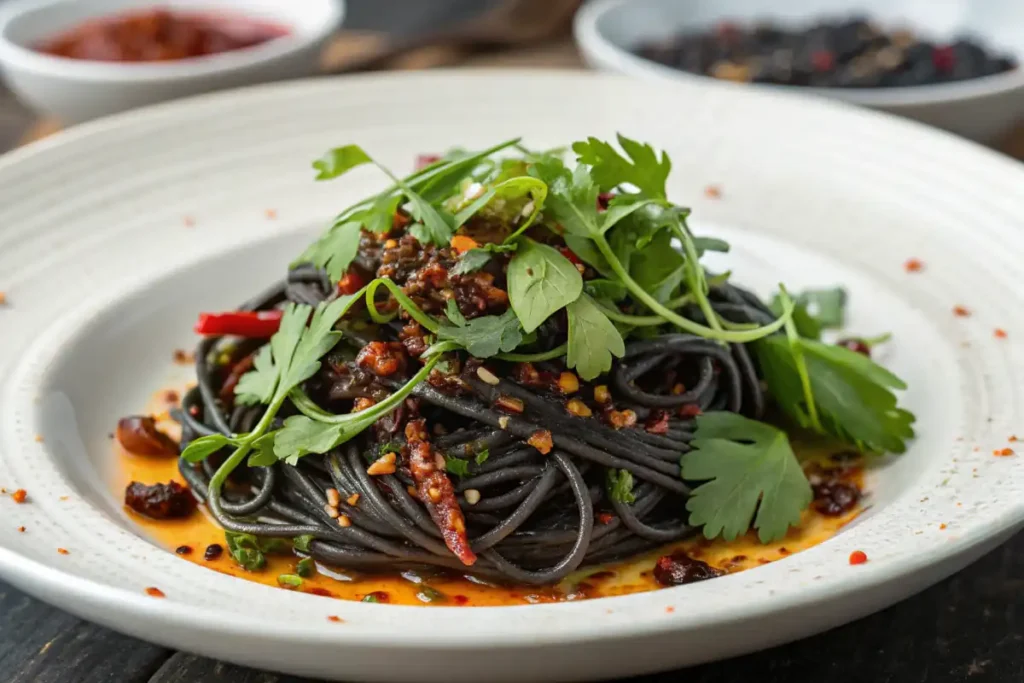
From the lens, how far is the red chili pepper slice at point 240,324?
11.6ft

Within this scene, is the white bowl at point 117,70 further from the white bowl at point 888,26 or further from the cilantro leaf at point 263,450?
the cilantro leaf at point 263,450

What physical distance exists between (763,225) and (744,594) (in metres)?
2.44

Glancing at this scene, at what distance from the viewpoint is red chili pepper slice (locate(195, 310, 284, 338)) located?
3535 mm

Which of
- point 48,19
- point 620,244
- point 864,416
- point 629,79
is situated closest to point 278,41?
point 48,19

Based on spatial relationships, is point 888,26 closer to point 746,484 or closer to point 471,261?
point 746,484

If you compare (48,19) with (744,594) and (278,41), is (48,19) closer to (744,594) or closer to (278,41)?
(278,41)

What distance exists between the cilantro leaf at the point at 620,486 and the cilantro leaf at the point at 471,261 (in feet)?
2.40

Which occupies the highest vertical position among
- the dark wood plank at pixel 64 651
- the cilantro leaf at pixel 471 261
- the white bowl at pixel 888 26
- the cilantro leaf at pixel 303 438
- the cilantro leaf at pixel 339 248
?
the cilantro leaf at pixel 471 261

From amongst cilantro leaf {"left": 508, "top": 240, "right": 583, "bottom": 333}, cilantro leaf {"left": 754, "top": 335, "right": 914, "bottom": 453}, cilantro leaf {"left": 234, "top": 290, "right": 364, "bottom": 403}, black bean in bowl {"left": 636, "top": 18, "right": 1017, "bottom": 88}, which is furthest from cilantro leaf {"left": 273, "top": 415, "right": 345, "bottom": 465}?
black bean in bowl {"left": 636, "top": 18, "right": 1017, "bottom": 88}

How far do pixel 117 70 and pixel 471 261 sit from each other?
9.98 ft

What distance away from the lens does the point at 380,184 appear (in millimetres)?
4684

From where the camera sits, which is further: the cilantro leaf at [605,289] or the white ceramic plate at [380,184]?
the cilantro leaf at [605,289]

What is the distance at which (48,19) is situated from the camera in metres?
6.32

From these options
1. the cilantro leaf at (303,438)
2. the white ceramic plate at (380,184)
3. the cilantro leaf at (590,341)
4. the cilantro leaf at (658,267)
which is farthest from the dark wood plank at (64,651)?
the cilantro leaf at (658,267)
